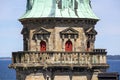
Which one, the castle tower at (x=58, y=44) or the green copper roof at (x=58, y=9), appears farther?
the green copper roof at (x=58, y=9)

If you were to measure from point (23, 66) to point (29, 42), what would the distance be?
2.82m

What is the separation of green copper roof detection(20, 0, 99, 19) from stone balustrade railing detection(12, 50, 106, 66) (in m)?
3.62

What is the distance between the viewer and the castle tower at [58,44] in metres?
49.4

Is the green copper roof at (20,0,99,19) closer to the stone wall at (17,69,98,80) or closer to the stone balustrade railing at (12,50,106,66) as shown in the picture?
the stone balustrade railing at (12,50,106,66)

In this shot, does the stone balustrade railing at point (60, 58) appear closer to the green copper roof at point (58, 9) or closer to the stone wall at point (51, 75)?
the stone wall at point (51, 75)

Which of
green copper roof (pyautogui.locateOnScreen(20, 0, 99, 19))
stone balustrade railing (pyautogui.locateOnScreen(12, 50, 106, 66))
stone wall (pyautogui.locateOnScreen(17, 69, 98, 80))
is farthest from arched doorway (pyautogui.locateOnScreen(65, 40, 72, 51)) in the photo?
green copper roof (pyautogui.locateOnScreen(20, 0, 99, 19))

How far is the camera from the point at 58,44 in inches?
1981

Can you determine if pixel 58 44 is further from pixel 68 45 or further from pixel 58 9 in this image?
pixel 58 9

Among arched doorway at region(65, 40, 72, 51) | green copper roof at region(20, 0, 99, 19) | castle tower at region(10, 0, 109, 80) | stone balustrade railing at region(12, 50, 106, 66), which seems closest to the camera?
stone balustrade railing at region(12, 50, 106, 66)

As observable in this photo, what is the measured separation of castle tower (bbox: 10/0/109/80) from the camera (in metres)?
49.4

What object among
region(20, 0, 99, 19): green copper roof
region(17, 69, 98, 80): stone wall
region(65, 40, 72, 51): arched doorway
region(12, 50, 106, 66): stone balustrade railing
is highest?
region(20, 0, 99, 19): green copper roof

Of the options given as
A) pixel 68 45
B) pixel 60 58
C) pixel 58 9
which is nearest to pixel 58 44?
pixel 68 45

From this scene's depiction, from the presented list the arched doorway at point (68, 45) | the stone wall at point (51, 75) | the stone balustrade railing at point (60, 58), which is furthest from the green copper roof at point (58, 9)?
the stone wall at point (51, 75)

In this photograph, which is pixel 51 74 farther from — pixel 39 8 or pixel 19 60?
pixel 39 8
